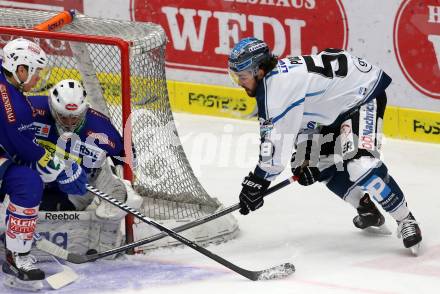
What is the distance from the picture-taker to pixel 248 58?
5461 mm

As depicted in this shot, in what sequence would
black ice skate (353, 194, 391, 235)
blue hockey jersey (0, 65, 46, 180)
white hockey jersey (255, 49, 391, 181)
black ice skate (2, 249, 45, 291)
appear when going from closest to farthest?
1. blue hockey jersey (0, 65, 46, 180)
2. black ice skate (2, 249, 45, 291)
3. white hockey jersey (255, 49, 391, 181)
4. black ice skate (353, 194, 391, 235)

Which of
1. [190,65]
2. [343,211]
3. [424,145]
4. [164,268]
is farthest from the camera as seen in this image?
[190,65]

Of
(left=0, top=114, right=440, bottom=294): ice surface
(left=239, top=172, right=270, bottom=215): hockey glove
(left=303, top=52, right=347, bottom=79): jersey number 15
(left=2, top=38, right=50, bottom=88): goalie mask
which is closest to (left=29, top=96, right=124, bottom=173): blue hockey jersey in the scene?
(left=2, top=38, right=50, bottom=88): goalie mask

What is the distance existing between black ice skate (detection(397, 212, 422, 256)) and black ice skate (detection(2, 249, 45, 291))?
5.39 feet

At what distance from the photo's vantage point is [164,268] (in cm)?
561

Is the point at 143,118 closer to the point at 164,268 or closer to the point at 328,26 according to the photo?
the point at 164,268

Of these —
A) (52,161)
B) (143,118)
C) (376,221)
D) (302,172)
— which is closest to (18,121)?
(52,161)

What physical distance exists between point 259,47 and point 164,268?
1.09 meters

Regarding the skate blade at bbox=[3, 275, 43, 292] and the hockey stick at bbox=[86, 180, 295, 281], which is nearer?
the skate blade at bbox=[3, 275, 43, 292]

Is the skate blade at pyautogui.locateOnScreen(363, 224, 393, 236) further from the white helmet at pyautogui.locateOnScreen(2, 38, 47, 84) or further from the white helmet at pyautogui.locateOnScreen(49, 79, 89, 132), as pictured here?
the white helmet at pyautogui.locateOnScreen(2, 38, 47, 84)

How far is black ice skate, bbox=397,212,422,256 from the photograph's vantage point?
5.64 meters

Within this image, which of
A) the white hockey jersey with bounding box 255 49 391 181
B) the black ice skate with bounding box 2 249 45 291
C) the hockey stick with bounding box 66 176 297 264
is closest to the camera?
the black ice skate with bounding box 2 249 45 291

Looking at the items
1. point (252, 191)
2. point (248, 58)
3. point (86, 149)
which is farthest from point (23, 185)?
point (248, 58)

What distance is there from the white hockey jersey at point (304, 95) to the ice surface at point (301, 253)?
1.61 feet
